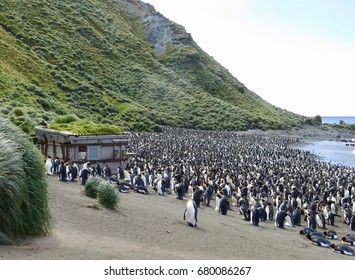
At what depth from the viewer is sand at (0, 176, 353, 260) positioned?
10070 mm

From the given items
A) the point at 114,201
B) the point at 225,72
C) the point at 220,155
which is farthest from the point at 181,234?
the point at 225,72

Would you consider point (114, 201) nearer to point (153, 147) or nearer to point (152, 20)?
point (153, 147)

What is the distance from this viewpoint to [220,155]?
48531mm

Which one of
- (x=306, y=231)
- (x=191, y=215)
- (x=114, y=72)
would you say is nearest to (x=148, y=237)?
(x=191, y=215)

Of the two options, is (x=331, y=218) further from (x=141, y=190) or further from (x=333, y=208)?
(x=141, y=190)

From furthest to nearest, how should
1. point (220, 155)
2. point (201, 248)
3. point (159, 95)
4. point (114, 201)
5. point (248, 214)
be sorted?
point (159, 95), point (220, 155), point (248, 214), point (114, 201), point (201, 248)

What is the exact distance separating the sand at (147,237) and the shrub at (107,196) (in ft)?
1.08

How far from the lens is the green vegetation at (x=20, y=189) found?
33.2 ft

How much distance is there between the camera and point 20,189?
10383 mm

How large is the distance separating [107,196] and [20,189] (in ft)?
19.9

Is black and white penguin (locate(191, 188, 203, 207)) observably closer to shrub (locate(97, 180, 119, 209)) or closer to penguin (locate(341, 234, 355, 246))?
shrub (locate(97, 180, 119, 209))

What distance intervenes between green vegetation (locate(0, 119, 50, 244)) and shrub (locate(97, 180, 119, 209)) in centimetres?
470

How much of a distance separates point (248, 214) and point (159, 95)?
7575 centimetres

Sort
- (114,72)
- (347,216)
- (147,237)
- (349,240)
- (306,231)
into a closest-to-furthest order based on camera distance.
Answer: (147,237) → (349,240) → (306,231) → (347,216) → (114,72)
